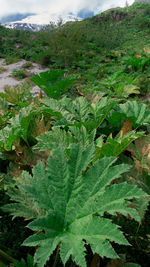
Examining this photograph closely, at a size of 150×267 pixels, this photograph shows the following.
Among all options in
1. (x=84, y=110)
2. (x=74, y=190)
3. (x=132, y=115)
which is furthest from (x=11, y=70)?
(x=74, y=190)

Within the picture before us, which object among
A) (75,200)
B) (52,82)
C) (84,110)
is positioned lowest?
(75,200)

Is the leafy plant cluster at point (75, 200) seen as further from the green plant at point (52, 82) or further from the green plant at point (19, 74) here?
the green plant at point (19, 74)

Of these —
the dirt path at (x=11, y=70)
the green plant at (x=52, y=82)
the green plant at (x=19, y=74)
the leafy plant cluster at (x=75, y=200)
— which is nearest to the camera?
the leafy plant cluster at (x=75, y=200)

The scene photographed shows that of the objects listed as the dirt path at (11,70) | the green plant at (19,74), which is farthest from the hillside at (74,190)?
the green plant at (19,74)

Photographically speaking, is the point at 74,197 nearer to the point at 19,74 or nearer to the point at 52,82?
the point at 52,82

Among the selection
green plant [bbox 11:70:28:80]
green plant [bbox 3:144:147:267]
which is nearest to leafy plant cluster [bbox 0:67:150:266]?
green plant [bbox 3:144:147:267]

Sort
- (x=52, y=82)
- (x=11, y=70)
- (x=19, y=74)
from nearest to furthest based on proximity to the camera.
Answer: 1. (x=52, y=82)
2. (x=19, y=74)
3. (x=11, y=70)

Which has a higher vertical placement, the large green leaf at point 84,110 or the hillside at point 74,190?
the large green leaf at point 84,110

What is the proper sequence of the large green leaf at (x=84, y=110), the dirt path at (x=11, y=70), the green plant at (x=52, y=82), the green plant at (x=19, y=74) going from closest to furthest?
the large green leaf at (x=84, y=110) < the green plant at (x=52, y=82) < the dirt path at (x=11, y=70) < the green plant at (x=19, y=74)

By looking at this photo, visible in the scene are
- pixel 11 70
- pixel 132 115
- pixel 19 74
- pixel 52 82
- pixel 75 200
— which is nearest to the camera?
pixel 75 200

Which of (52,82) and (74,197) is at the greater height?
(52,82)

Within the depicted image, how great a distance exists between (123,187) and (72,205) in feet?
0.67

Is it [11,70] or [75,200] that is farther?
[11,70]

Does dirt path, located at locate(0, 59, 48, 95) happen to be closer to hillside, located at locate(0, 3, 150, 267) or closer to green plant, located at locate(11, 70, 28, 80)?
green plant, located at locate(11, 70, 28, 80)
